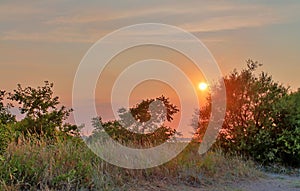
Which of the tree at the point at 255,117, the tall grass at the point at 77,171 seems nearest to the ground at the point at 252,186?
the tall grass at the point at 77,171

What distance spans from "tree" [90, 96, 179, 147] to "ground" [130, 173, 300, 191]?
337 cm

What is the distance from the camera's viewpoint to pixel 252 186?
1288 centimetres

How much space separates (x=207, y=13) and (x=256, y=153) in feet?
18.1

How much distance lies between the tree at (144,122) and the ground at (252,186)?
3.37 meters

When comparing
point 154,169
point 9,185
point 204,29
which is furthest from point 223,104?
point 9,185

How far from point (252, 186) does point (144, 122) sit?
5060 millimetres

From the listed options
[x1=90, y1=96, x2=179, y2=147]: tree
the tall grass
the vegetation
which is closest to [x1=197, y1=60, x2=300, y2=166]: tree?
the vegetation

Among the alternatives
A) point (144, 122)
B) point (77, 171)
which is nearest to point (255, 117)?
point (144, 122)

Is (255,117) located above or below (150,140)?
above

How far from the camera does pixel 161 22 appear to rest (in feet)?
47.6

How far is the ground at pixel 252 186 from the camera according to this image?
37.5ft

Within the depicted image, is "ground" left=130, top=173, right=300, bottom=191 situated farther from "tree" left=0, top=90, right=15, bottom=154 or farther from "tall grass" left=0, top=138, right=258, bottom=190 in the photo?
"tree" left=0, top=90, right=15, bottom=154

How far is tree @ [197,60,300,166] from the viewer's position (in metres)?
17.4

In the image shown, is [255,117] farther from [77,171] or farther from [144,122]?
[77,171]
